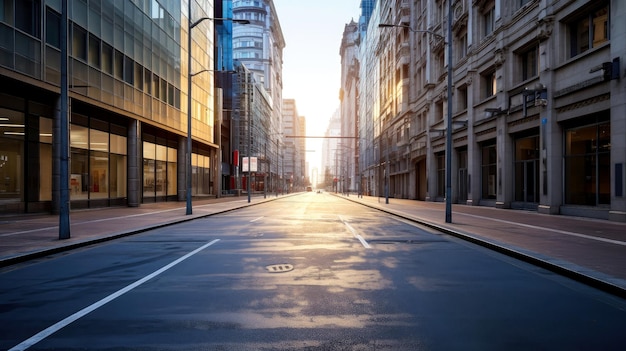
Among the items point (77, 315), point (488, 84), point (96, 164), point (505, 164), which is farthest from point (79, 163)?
point (488, 84)

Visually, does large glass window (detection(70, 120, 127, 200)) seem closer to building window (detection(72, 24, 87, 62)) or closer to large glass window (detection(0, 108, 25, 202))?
large glass window (detection(0, 108, 25, 202))

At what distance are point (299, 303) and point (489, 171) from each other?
27.6 metres

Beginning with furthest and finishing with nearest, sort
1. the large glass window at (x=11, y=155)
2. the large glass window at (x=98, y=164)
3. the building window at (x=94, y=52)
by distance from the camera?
the large glass window at (x=98, y=164)
the building window at (x=94, y=52)
the large glass window at (x=11, y=155)

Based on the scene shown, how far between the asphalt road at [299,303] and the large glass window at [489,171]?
2163 cm

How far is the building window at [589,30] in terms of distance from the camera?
18781 millimetres

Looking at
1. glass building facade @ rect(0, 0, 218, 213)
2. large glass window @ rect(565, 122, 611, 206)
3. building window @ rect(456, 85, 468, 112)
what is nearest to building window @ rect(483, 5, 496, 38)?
building window @ rect(456, 85, 468, 112)

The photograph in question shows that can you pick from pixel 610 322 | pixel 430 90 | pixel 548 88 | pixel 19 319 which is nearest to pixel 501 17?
pixel 548 88

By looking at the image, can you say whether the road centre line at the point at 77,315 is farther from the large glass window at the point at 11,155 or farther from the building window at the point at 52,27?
the building window at the point at 52,27

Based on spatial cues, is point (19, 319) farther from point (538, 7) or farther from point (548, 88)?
point (538, 7)

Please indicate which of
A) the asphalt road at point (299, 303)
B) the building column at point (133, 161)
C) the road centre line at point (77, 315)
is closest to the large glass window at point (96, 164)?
the building column at point (133, 161)

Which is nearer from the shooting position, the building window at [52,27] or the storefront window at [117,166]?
the building window at [52,27]

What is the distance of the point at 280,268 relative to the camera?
8219mm

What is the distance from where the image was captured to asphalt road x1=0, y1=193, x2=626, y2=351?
14.6 ft

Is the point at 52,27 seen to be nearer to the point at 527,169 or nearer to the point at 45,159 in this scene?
the point at 45,159
